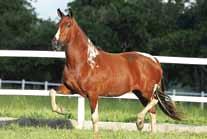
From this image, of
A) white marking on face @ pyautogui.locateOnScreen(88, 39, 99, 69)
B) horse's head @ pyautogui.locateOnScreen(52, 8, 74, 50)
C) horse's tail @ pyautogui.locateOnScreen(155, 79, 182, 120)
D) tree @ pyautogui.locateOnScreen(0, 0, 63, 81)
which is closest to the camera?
horse's head @ pyautogui.locateOnScreen(52, 8, 74, 50)

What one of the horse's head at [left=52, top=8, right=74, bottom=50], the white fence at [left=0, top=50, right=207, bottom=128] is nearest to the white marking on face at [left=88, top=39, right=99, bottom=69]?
the horse's head at [left=52, top=8, right=74, bottom=50]

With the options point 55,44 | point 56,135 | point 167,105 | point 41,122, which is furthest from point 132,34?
point 55,44

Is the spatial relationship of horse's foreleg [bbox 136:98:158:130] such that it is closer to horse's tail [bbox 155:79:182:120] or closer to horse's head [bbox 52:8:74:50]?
horse's tail [bbox 155:79:182:120]

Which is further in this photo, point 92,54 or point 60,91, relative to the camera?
point 92,54

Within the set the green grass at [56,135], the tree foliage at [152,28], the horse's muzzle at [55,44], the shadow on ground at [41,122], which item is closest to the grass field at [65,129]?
the green grass at [56,135]

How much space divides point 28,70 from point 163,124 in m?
36.6

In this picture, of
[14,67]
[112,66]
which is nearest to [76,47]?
[112,66]

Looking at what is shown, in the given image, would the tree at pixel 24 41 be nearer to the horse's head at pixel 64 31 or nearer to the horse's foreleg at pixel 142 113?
the horse's foreleg at pixel 142 113

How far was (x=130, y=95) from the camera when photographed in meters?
12.4

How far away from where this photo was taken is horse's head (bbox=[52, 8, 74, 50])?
9.10 metres

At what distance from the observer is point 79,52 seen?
9.58m

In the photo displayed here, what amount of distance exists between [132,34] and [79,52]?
1635 inches

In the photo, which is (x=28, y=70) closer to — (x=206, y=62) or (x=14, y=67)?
(x=14, y=67)

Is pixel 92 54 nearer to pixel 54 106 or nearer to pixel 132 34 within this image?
pixel 54 106
